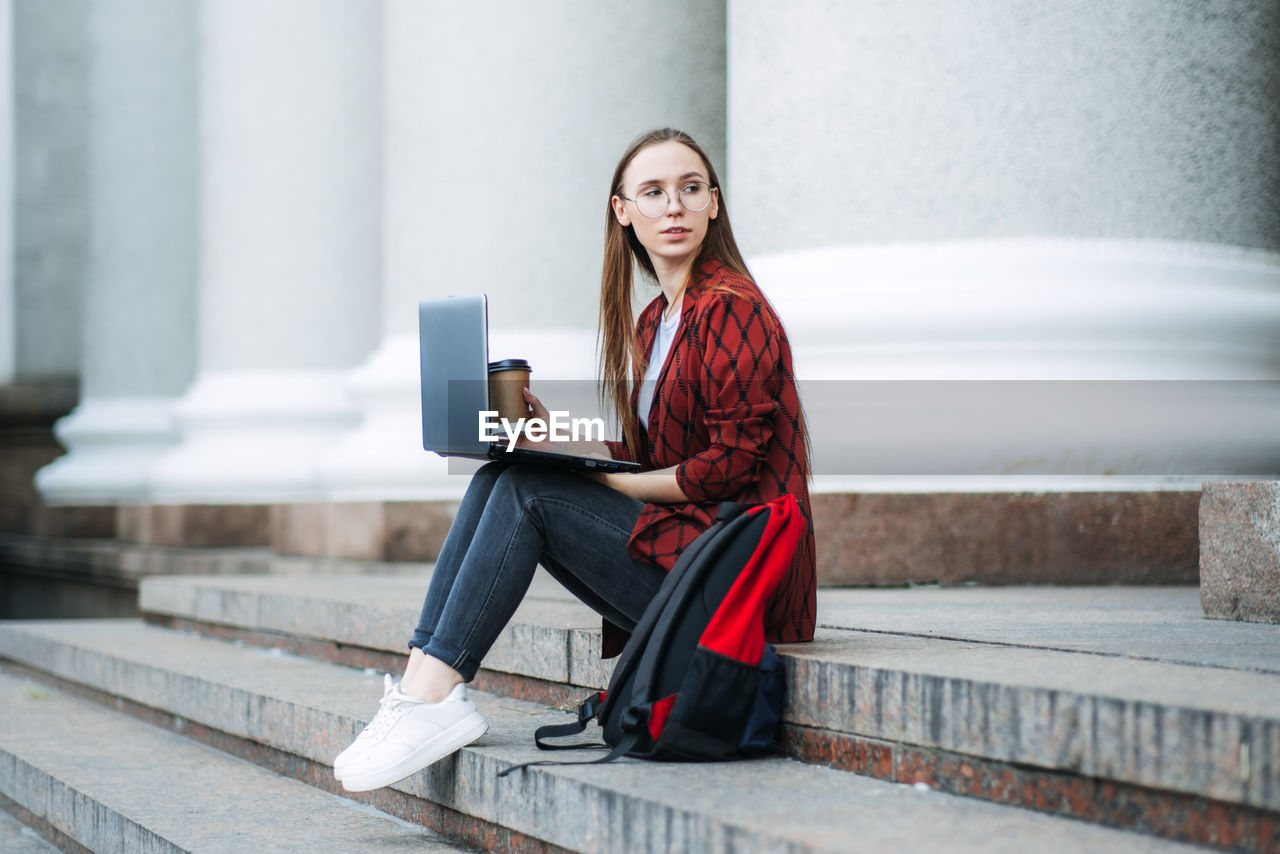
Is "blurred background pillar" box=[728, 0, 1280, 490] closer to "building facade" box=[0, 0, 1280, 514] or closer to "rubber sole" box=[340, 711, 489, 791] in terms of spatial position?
"building facade" box=[0, 0, 1280, 514]

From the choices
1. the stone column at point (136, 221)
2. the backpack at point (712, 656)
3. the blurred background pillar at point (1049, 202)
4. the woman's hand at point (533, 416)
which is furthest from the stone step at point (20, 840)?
the stone column at point (136, 221)

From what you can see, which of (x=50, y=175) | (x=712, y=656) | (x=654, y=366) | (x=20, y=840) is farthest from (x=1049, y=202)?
(x=50, y=175)

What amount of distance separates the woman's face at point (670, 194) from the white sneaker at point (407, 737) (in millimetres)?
1277

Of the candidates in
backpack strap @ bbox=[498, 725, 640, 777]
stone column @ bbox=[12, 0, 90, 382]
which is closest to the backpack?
backpack strap @ bbox=[498, 725, 640, 777]

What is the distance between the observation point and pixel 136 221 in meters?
11.9

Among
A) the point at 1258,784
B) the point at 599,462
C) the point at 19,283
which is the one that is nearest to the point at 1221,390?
the point at 599,462

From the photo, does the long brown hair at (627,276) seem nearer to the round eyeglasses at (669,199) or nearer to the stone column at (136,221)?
the round eyeglasses at (669,199)

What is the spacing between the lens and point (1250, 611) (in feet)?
13.7

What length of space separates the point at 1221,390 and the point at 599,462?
10.0 feet

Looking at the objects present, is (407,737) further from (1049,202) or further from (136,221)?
(136,221)

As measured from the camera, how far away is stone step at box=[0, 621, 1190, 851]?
2.62 meters

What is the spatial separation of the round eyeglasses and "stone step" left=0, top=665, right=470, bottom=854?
1.73 metres

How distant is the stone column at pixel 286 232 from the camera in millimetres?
9672

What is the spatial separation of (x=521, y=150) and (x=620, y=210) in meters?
4.07
